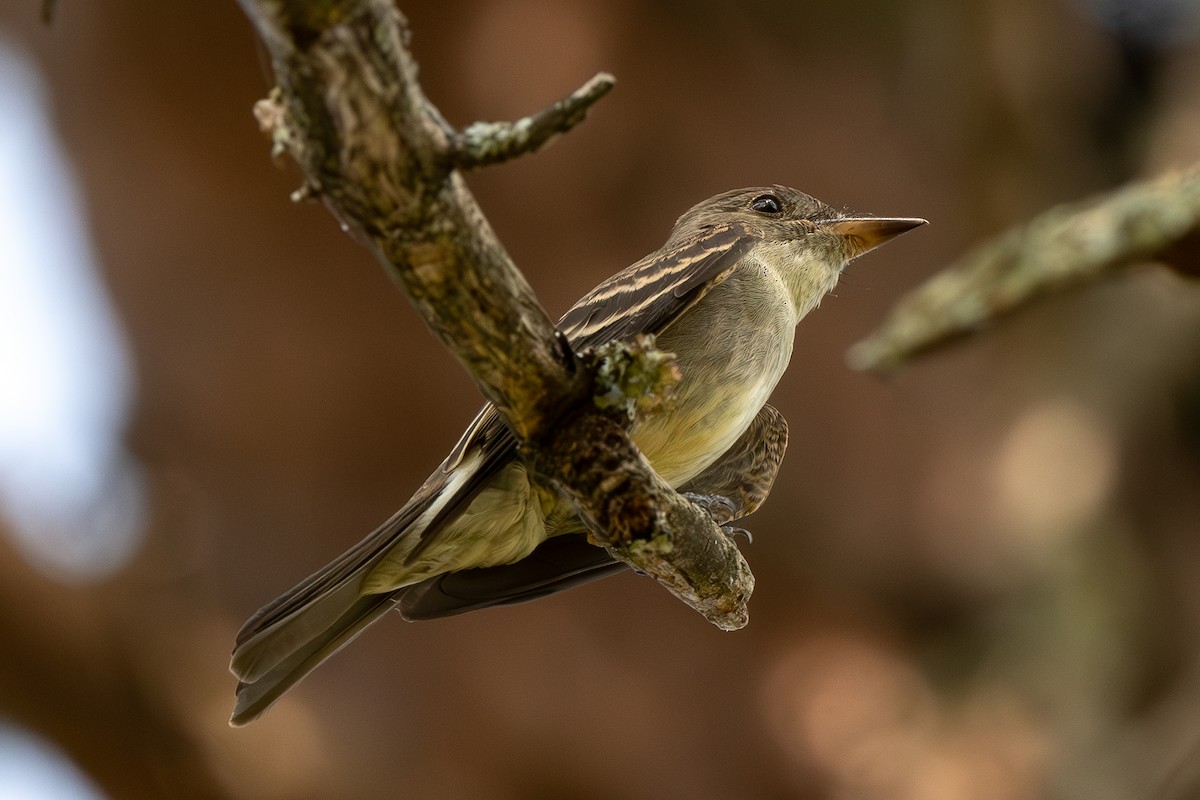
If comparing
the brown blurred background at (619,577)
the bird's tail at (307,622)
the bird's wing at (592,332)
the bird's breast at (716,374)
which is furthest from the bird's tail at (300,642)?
the brown blurred background at (619,577)

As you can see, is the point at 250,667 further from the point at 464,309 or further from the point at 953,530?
the point at 953,530

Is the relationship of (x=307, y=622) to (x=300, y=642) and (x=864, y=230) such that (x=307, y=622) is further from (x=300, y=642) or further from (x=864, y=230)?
(x=864, y=230)

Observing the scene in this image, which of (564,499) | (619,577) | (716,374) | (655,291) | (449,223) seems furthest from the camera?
(619,577)

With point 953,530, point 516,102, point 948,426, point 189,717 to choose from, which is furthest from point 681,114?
point 189,717

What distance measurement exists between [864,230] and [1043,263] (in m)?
2.64

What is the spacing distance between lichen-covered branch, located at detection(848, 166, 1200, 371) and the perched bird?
1.63 metres

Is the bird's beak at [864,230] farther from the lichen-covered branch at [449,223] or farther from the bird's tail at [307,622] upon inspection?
the bird's tail at [307,622]

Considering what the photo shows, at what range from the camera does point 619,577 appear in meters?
7.23

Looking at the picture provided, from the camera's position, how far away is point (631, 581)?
7.32 m

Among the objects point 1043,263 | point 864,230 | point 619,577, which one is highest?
point 1043,263

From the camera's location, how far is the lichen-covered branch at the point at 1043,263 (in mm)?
1508

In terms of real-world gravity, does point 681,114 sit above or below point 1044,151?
above

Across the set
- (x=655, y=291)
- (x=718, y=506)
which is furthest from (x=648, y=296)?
(x=718, y=506)

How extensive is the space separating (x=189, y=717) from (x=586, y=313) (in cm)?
423
